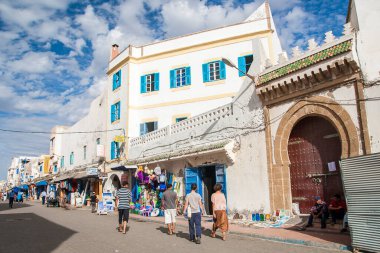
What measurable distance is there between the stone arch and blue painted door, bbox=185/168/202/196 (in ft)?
16.3

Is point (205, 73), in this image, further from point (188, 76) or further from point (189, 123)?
point (189, 123)

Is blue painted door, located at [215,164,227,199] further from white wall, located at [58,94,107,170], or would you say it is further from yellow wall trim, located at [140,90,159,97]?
white wall, located at [58,94,107,170]

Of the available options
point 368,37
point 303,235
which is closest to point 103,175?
point 303,235

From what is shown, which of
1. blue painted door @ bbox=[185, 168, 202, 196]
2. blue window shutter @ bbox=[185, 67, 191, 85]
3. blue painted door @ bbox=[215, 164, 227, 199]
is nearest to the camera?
blue painted door @ bbox=[215, 164, 227, 199]

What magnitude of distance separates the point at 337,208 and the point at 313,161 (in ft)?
6.77

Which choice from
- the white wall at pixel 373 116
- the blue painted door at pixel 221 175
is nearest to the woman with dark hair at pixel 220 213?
the white wall at pixel 373 116

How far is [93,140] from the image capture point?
95.6 feet

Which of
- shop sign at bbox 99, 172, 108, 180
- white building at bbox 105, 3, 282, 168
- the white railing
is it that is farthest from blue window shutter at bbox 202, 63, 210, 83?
shop sign at bbox 99, 172, 108, 180

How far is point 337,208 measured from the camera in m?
9.80

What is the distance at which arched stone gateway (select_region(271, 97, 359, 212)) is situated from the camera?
10.7 m

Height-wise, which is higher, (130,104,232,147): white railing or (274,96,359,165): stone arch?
(130,104,232,147): white railing

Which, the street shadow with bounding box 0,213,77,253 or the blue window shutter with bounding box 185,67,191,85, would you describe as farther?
the blue window shutter with bounding box 185,67,191,85

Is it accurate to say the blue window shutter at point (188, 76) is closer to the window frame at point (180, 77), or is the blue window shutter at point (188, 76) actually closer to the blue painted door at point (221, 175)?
the window frame at point (180, 77)

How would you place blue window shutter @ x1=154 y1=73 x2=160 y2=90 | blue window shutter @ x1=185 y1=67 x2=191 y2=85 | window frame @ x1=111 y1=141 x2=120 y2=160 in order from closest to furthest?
blue window shutter @ x1=185 y1=67 x2=191 y2=85
blue window shutter @ x1=154 y1=73 x2=160 y2=90
window frame @ x1=111 y1=141 x2=120 y2=160
